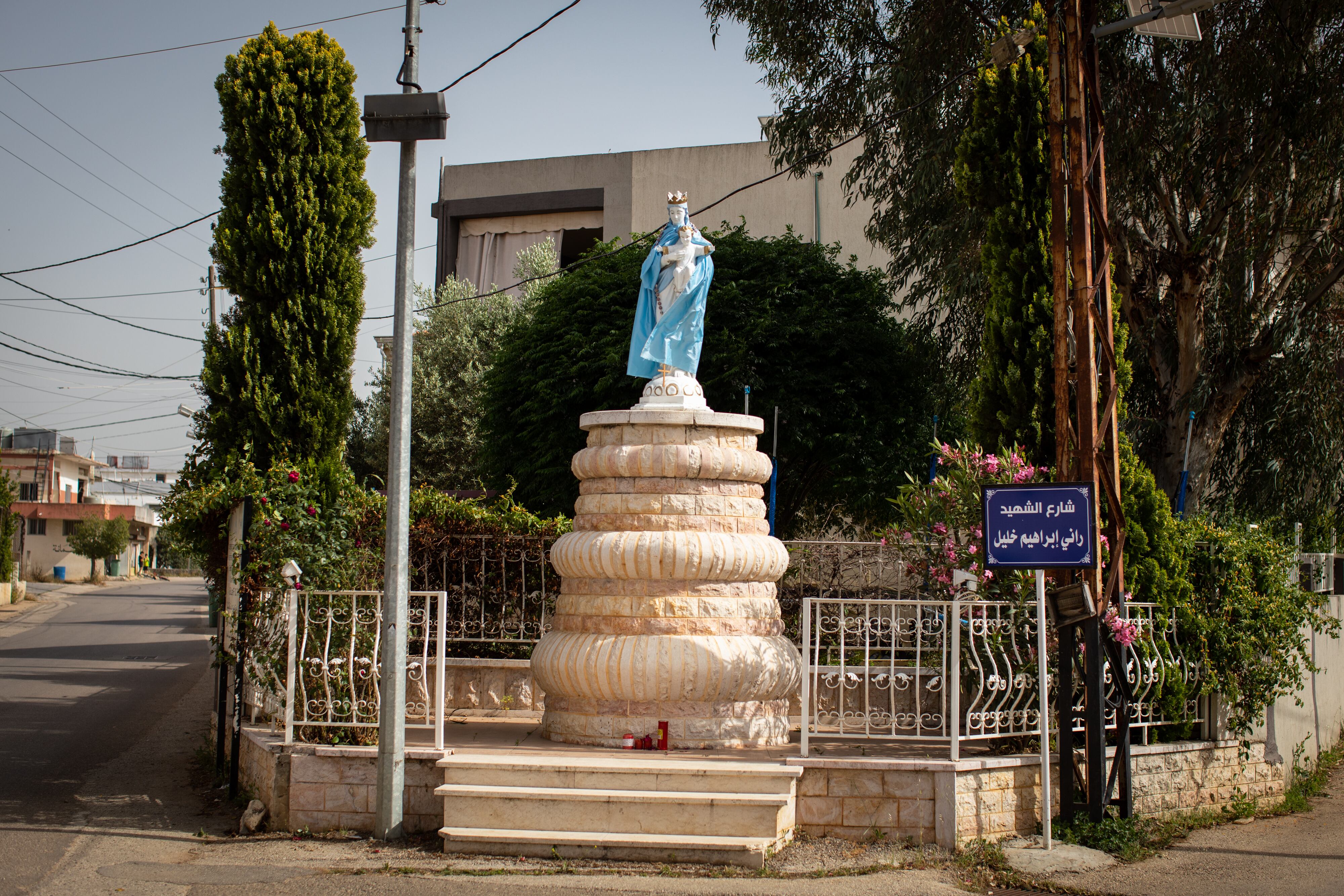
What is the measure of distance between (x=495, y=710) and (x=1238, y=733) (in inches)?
259

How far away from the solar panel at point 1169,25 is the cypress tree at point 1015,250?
63.1 inches

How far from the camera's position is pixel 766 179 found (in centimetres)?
1048

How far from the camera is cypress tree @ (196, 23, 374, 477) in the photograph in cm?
1037

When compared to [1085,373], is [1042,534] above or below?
below

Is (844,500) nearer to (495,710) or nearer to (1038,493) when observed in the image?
(495,710)

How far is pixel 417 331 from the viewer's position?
25.6 m

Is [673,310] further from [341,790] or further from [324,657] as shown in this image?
[341,790]

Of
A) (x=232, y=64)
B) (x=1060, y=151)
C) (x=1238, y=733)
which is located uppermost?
(x=232, y=64)

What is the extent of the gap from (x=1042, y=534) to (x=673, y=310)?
3.55 meters

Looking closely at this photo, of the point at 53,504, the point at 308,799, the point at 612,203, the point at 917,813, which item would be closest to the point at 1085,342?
the point at 917,813

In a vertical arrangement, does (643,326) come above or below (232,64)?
below

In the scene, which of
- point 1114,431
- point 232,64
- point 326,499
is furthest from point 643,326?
point 232,64

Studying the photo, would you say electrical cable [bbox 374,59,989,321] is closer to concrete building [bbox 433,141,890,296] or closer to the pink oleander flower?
concrete building [bbox 433,141,890,296]

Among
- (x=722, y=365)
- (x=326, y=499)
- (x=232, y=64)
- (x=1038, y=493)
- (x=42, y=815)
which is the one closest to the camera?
(x=1038, y=493)
